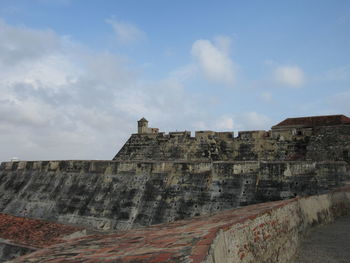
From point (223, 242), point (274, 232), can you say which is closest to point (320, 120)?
point (274, 232)

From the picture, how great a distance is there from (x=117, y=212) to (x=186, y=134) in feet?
24.7

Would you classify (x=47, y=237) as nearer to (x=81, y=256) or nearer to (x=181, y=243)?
(x=81, y=256)

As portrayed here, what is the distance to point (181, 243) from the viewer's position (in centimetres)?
272

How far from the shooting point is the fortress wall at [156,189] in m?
9.53


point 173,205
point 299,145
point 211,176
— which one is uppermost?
point 299,145

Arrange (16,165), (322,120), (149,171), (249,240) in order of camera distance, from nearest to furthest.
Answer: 1. (249,240)
2. (149,171)
3. (16,165)
4. (322,120)

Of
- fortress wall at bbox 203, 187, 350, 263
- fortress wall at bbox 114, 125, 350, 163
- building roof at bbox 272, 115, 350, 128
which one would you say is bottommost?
fortress wall at bbox 203, 187, 350, 263

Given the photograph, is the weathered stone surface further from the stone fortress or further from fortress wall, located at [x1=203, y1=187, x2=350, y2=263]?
fortress wall, located at [x1=203, y1=187, x2=350, y2=263]

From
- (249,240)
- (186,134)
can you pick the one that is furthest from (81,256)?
(186,134)

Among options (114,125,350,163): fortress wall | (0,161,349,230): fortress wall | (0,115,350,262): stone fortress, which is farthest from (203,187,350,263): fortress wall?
(114,125,350,163): fortress wall

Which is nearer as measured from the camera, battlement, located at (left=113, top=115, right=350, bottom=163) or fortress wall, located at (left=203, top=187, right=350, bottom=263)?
fortress wall, located at (left=203, top=187, right=350, bottom=263)

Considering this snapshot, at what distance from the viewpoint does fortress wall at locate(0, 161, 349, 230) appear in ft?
31.3

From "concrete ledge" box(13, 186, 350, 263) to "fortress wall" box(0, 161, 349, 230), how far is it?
4020 millimetres

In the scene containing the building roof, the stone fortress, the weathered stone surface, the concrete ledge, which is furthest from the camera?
the building roof
